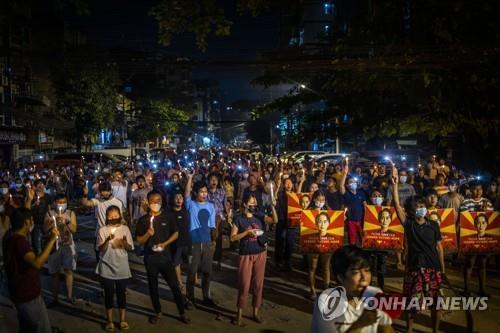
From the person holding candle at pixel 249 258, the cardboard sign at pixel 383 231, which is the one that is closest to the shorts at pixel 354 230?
the cardboard sign at pixel 383 231

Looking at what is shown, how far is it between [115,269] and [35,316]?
1.49 meters

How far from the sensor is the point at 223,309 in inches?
286

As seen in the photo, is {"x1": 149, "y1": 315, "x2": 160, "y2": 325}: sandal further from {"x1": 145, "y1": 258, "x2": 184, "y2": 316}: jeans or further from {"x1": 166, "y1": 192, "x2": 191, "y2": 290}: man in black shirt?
{"x1": 166, "y1": 192, "x2": 191, "y2": 290}: man in black shirt

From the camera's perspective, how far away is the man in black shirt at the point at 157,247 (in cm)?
652

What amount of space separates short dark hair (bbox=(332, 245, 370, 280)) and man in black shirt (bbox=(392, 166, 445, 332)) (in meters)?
2.82

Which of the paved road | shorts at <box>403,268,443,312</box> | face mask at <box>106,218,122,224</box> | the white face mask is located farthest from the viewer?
the white face mask

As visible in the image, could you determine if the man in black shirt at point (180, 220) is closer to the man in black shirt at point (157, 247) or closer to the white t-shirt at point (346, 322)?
the man in black shirt at point (157, 247)

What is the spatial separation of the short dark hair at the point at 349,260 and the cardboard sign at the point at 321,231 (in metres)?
4.42

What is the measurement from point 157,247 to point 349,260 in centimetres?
380

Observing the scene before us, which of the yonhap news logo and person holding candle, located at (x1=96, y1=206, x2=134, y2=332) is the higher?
the yonhap news logo

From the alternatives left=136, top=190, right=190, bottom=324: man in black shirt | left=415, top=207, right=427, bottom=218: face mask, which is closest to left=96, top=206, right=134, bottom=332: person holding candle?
left=136, top=190, right=190, bottom=324: man in black shirt

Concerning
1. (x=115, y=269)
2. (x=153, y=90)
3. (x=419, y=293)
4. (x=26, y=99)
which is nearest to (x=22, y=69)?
(x=26, y=99)

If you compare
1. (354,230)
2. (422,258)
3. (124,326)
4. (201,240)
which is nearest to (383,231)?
(354,230)

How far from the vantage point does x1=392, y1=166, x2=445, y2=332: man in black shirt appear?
5691 millimetres
